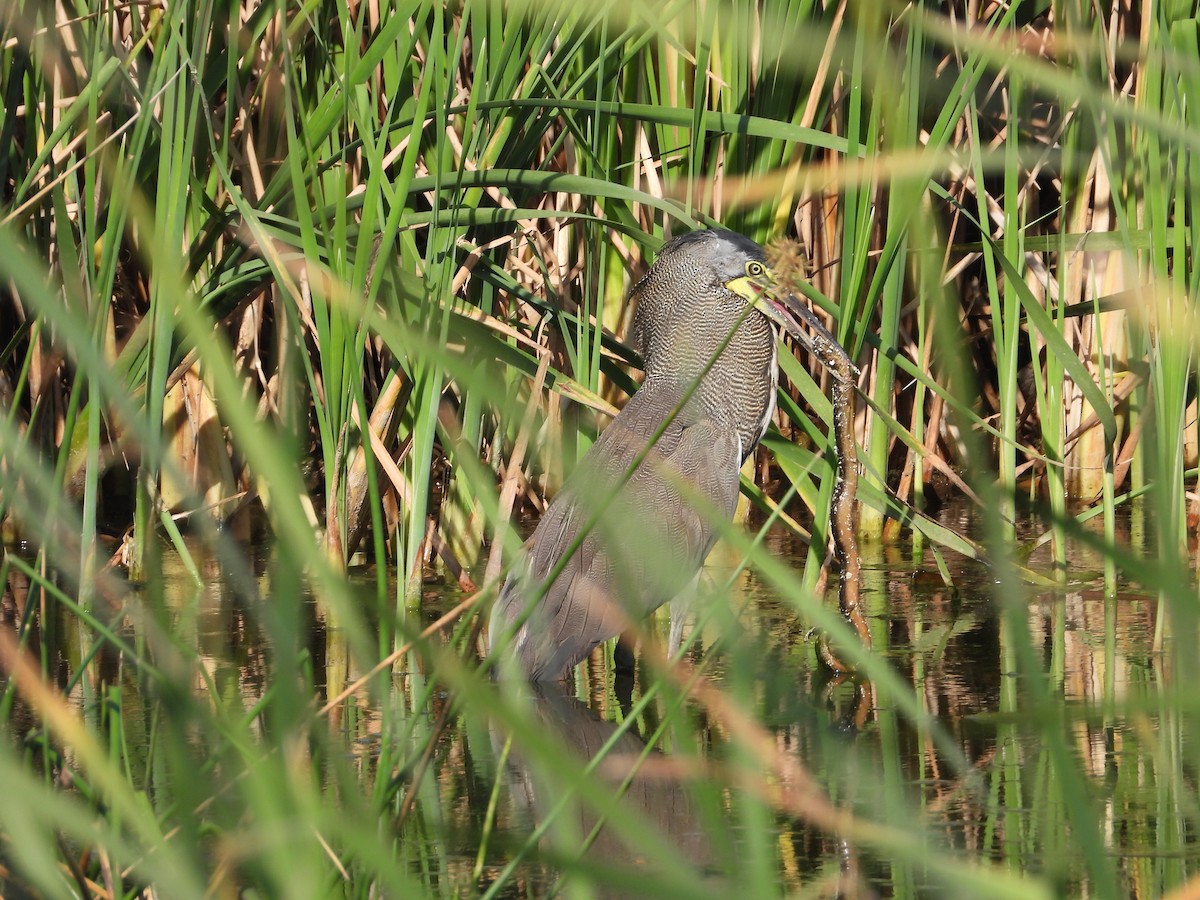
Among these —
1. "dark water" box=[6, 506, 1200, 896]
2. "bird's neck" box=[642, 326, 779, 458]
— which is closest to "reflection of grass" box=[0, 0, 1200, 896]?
"dark water" box=[6, 506, 1200, 896]

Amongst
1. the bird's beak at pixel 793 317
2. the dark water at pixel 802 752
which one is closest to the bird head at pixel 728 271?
the bird's beak at pixel 793 317

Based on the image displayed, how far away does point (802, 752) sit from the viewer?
3.35m

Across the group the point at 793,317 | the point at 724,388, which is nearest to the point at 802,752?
the point at 724,388

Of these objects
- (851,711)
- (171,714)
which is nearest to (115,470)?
(851,711)

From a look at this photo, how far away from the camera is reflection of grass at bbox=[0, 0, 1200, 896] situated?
2377 millimetres

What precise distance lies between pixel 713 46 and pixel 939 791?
2567mm

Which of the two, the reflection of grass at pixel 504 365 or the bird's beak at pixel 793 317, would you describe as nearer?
the reflection of grass at pixel 504 365

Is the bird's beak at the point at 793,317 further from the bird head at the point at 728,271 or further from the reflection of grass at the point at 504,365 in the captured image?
the reflection of grass at the point at 504,365

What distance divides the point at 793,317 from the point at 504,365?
93 centimetres

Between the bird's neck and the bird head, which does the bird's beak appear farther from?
the bird's neck

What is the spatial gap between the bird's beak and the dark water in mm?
827

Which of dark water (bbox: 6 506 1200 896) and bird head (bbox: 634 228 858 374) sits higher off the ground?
bird head (bbox: 634 228 858 374)

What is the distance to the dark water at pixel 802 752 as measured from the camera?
1.44m

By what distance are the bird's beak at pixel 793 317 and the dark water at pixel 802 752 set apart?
83cm
